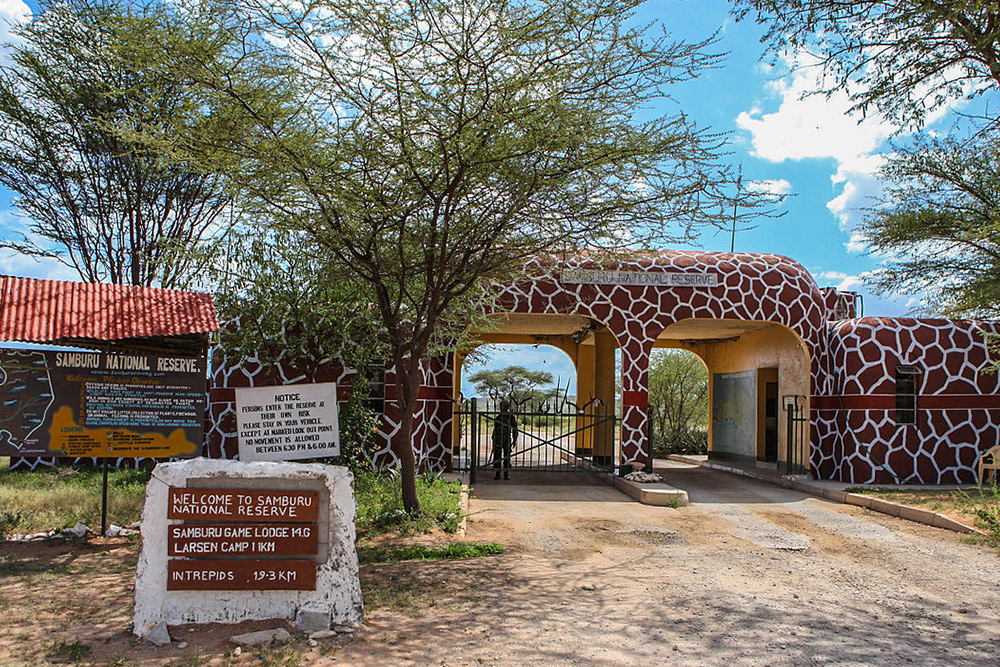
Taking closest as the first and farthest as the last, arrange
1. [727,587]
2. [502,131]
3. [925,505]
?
1. [727,587]
2. [502,131]
3. [925,505]

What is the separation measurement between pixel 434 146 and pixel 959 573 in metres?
7.16

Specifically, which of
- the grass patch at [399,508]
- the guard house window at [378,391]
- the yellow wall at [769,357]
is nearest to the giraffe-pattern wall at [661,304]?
the yellow wall at [769,357]

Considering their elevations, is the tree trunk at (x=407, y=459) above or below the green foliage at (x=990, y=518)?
above

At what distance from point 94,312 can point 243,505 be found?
4.80 metres

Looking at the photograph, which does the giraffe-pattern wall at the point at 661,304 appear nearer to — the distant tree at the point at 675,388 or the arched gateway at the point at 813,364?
the arched gateway at the point at 813,364

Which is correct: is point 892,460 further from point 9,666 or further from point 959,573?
Answer: point 9,666

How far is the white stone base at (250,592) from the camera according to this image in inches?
216

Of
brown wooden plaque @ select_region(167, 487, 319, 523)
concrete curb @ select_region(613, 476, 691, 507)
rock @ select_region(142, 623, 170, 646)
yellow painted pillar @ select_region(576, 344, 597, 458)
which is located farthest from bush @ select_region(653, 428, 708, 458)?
rock @ select_region(142, 623, 170, 646)

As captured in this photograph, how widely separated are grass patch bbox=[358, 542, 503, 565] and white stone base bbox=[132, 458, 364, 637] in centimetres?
198

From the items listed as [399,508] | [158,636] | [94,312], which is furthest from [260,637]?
[94,312]

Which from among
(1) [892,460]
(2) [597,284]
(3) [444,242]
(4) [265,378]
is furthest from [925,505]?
(4) [265,378]

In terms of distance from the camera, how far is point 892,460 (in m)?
15.5

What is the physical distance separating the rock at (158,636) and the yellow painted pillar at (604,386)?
538 inches

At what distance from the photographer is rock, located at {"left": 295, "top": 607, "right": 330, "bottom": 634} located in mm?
5441
